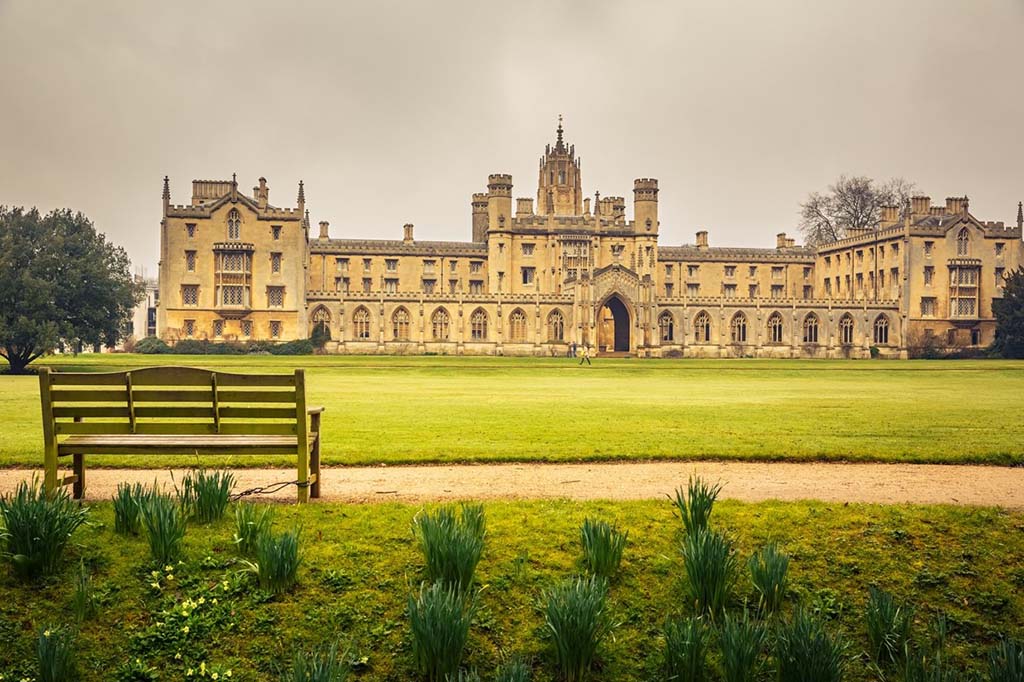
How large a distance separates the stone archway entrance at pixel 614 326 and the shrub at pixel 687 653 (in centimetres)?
6315

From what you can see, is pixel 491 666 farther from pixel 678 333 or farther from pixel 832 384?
pixel 678 333

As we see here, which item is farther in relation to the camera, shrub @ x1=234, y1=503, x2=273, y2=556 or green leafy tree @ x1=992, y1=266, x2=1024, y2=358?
green leafy tree @ x1=992, y1=266, x2=1024, y2=358

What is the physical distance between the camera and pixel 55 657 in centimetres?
609

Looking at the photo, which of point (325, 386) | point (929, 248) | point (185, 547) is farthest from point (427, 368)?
point (929, 248)

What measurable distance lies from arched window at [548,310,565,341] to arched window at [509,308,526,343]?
2008 millimetres

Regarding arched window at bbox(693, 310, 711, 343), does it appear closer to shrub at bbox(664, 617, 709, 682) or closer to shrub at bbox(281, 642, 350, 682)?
shrub at bbox(664, 617, 709, 682)

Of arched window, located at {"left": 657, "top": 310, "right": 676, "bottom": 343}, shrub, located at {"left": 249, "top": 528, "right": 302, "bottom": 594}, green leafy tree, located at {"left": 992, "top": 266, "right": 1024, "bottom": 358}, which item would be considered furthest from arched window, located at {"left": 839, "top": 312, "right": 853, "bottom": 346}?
shrub, located at {"left": 249, "top": 528, "right": 302, "bottom": 594}

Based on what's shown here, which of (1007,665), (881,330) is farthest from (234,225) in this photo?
(1007,665)

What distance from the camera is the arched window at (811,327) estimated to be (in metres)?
70.3

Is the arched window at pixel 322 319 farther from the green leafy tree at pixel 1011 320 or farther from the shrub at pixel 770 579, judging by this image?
the shrub at pixel 770 579

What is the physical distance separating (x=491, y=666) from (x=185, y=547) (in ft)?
9.45

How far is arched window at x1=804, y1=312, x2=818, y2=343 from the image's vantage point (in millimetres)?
70312

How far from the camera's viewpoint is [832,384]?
110ft

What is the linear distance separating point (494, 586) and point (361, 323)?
6056 cm
